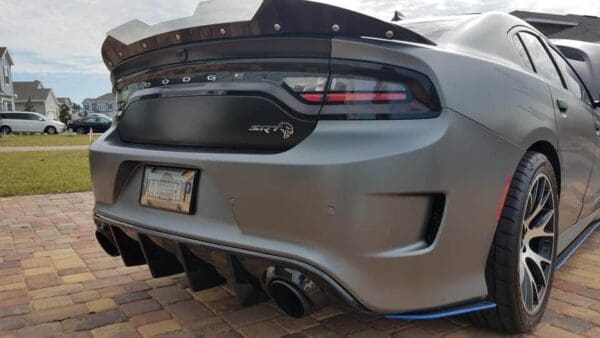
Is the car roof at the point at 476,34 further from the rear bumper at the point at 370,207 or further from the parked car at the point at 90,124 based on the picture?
the parked car at the point at 90,124

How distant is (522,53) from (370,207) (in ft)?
4.91

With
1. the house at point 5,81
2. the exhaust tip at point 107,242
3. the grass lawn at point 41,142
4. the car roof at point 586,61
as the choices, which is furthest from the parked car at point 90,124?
the exhaust tip at point 107,242

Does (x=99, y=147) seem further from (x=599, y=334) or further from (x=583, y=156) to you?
(x=583, y=156)

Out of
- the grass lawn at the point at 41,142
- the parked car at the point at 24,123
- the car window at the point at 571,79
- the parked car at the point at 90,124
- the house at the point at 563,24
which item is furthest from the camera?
the parked car at the point at 90,124

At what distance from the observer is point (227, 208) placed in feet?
6.07

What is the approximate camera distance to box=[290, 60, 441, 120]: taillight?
5.64 feet

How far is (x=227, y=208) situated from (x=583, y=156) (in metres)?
2.23

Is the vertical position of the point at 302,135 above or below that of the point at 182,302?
above

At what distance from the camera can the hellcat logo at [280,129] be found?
1.77 meters

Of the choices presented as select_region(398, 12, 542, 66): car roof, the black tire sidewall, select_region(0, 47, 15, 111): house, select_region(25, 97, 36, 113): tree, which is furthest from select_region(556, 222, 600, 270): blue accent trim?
select_region(25, 97, 36, 113): tree

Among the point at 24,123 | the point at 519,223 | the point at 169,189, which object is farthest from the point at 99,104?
the point at 519,223

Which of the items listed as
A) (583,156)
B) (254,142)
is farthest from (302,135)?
(583,156)

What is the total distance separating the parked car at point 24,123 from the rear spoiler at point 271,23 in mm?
33731

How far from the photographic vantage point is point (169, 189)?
204 cm
